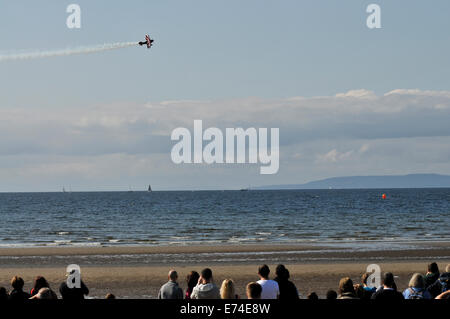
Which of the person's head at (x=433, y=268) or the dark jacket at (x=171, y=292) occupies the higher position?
the person's head at (x=433, y=268)

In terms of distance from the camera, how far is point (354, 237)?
165 feet

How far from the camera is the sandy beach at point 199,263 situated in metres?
25.5

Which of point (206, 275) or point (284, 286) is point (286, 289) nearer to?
point (284, 286)

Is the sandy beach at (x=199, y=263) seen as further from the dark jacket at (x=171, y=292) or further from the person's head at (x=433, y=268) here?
the dark jacket at (x=171, y=292)

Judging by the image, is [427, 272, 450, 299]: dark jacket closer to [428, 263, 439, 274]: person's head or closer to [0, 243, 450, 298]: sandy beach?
[428, 263, 439, 274]: person's head

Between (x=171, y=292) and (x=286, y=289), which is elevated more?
(x=286, y=289)

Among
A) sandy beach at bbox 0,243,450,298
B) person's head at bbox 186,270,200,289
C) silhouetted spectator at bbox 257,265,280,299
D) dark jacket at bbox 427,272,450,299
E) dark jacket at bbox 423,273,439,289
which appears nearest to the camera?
silhouetted spectator at bbox 257,265,280,299

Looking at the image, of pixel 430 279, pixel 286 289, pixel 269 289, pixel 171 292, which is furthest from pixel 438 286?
pixel 171 292

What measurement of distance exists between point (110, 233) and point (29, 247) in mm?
14876

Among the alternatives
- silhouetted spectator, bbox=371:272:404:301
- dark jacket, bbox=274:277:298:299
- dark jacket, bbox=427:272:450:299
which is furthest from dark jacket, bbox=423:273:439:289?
dark jacket, bbox=274:277:298:299

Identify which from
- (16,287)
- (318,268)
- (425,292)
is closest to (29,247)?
(318,268)

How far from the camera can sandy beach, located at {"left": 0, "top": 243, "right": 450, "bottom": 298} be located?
25.5m

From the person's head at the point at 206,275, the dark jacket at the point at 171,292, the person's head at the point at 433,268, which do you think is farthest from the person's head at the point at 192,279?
the person's head at the point at 433,268

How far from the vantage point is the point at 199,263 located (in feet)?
108
